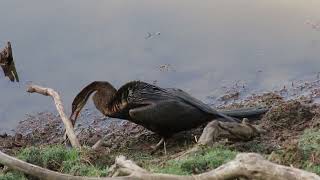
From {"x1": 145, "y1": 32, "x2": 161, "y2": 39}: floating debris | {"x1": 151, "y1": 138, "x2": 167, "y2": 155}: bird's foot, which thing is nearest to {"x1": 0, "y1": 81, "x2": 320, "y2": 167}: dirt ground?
{"x1": 151, "y1": 138, "x2": 167, "y2": 155}: bird's foot

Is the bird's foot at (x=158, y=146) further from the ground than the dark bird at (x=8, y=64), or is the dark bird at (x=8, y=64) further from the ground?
the dark bird at (x=8, y=64)

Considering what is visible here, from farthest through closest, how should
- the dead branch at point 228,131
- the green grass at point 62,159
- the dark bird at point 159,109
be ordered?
the dark bird at point 159,109
the dead branch at point 228,131
the green grass at point 62,159

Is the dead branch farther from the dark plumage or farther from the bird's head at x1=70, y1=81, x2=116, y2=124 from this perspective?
the bird's head at x1=70, y1=81, x2=116, y2=124

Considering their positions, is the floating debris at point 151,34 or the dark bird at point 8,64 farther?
the floating debris at point 151,34

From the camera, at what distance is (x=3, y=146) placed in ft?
28.4

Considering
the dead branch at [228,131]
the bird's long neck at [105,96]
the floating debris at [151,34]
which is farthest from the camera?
the floating debris at [151,34]

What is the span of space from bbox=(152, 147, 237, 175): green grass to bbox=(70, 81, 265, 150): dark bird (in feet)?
4.31

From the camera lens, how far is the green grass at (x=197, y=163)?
6348 millimetres

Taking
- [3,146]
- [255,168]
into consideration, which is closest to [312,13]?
[3,146]

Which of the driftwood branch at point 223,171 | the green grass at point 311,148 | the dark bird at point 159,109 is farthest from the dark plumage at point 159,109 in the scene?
the green grass at point 311,148

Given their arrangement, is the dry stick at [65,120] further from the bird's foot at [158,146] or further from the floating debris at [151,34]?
the floating debris at [151,34]

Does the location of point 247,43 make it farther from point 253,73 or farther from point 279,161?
point 279,161

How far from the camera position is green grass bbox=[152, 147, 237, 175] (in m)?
6.35

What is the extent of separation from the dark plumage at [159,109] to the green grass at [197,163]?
4.30ft
